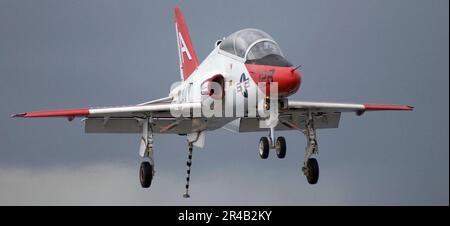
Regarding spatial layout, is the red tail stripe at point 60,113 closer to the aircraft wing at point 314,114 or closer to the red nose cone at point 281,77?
the aircraft wing at point 314,114

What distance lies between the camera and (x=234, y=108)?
98.4 feet

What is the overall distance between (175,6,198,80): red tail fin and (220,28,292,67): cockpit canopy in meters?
9.11

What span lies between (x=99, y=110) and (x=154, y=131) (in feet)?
12.3

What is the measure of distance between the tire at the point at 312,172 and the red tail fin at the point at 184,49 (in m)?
9.52

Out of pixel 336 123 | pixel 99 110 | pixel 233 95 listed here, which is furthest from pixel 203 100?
pixel 336 123

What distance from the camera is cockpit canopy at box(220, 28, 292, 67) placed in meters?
29.0

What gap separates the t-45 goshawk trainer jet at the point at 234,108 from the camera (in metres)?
28.9

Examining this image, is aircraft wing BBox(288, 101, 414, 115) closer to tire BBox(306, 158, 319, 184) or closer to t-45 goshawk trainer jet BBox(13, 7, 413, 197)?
t-45 goshawk trainer jet BBox(13, 7, 413, 197)

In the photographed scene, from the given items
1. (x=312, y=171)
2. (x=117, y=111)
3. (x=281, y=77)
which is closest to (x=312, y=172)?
(x=312, y=171)

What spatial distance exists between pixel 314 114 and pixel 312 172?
3.20 m

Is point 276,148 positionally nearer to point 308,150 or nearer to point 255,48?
point 308,150

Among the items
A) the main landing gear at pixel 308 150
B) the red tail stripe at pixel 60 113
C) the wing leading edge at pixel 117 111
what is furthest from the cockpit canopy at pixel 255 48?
the red tail stripe at pixel 60 113

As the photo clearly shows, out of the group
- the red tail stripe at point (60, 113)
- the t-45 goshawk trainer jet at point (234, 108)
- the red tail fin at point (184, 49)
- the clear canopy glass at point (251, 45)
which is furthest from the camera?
the red tail fin at point (184, 49)

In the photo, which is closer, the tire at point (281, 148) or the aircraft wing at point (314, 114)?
the aircraft wing at point (314, 114)
